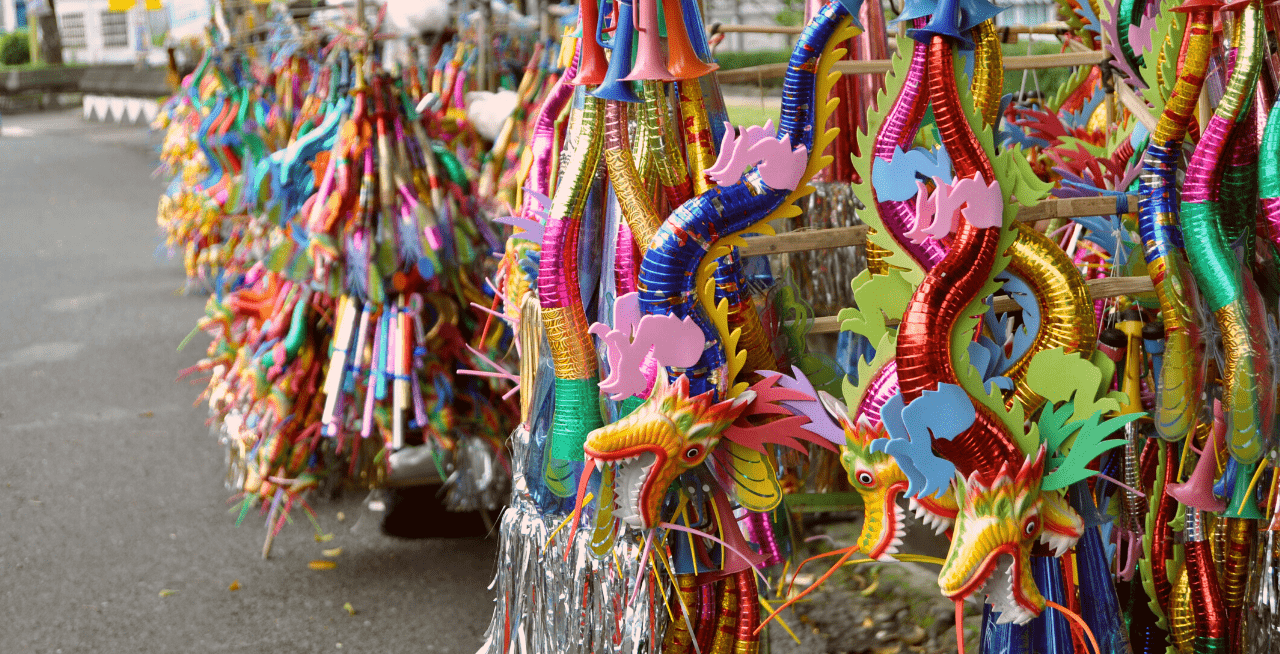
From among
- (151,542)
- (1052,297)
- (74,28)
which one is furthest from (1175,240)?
(74,28)

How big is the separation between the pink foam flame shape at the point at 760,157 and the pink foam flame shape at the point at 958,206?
0.15 metres

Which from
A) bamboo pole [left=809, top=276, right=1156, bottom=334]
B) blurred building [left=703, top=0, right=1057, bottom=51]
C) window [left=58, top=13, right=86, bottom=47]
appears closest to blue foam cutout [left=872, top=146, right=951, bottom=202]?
bamboo pole [left=809, top=276, right=1156, bottom=334]

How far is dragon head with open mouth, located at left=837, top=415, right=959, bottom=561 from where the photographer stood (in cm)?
117

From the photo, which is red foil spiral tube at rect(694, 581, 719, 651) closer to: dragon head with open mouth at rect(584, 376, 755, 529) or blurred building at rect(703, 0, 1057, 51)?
dragon head with open mouth at rect(584, 376, 755, 529)

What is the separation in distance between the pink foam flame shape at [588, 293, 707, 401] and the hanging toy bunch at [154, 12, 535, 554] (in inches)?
56.1

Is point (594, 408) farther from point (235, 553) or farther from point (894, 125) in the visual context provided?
point (235, 553)

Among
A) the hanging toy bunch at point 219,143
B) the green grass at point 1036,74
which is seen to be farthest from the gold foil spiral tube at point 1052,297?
the hanging toy bunch at point 219,143

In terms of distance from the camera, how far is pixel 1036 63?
177 centimetres

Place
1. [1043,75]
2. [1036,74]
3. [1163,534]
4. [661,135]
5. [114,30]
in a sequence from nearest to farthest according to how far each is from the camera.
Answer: [661,135]
[1163,534]
[1036,74]
[1043,75]
[114,30]

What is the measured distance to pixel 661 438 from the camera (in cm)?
124

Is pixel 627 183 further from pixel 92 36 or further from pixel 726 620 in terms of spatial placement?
pixel 92 36

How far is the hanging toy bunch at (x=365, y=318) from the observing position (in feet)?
8.61

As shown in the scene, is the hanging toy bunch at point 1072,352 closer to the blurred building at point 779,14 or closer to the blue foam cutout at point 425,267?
the blurred building at point 779,14

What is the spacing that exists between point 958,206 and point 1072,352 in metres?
0.19
